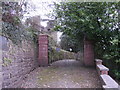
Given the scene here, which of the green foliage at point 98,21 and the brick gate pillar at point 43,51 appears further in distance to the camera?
the brick gate pillar at point 43,51

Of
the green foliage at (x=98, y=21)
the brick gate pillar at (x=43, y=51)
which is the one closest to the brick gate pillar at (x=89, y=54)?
the green foliage at (x=98, y=21)

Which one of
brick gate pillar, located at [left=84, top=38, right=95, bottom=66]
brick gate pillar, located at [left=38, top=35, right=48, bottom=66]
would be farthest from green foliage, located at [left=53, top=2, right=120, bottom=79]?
brick gate pillar, located at [left=38, top=35, right=48, bottom=66]

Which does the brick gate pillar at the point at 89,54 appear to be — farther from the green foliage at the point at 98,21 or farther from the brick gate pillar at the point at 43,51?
the brick gate pillar at the point at 43,51

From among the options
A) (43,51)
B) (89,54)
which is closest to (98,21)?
(89,54)

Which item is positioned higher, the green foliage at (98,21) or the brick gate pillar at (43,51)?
the green foliage at (98,21)

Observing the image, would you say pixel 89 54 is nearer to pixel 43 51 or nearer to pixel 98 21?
pixel 98 21

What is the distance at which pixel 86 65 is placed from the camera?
6062mm

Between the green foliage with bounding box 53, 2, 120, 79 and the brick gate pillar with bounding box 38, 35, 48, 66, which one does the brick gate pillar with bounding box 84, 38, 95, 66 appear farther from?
the brick gate pillar with bounding box 38, 35, 48, 66

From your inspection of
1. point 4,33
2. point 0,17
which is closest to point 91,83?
point 4,33

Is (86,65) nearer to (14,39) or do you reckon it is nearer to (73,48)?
(14,39)

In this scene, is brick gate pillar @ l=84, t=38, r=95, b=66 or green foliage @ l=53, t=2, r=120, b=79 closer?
green foliage @ l=53, t=2, r=120, b=79

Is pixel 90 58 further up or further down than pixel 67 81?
further up

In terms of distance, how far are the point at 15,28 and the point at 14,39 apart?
32 centimetres

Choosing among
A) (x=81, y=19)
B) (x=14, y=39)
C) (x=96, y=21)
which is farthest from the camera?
(x=96, y=21)
